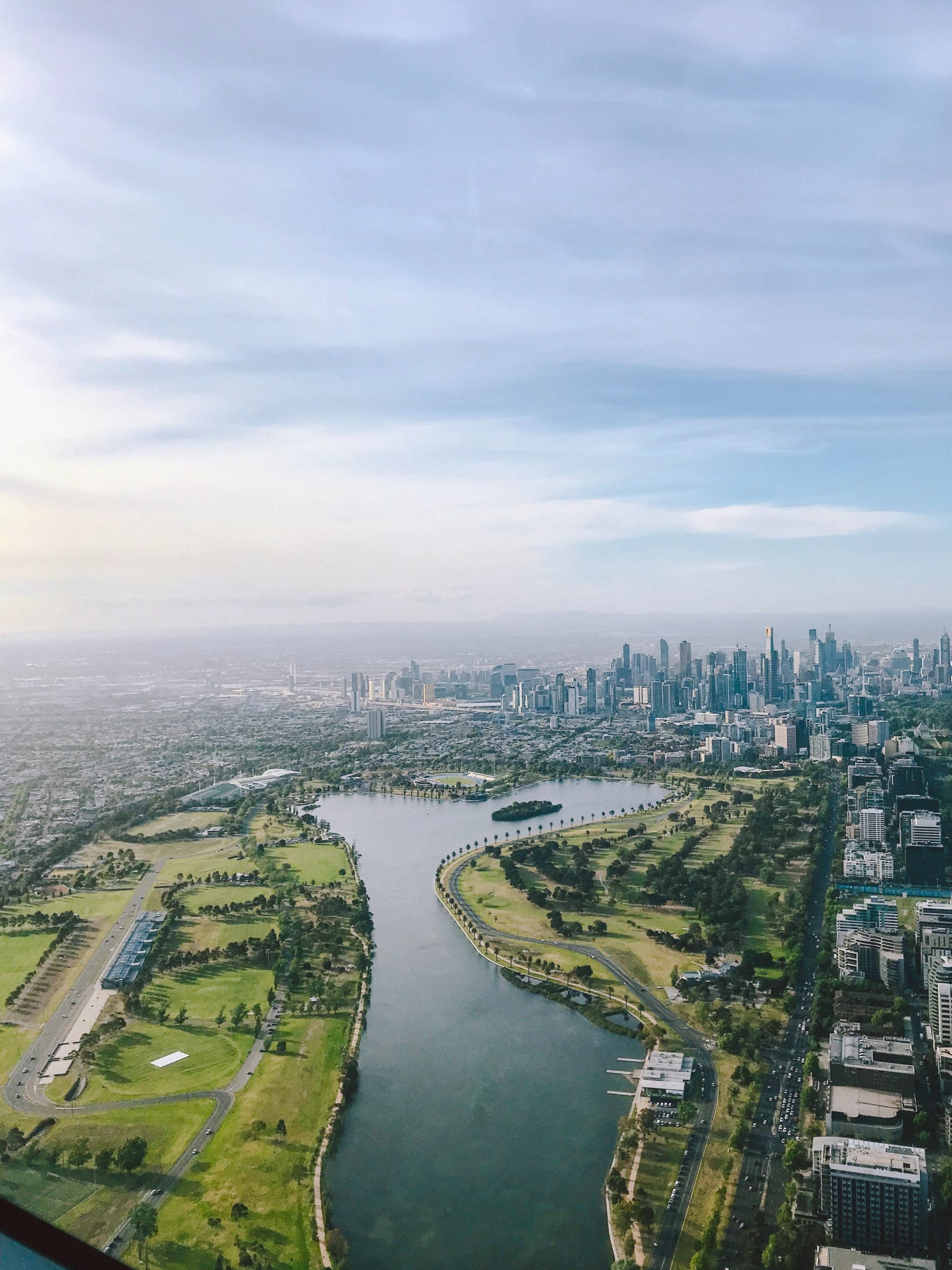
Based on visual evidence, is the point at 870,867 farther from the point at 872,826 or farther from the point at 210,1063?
the point at 210,1063

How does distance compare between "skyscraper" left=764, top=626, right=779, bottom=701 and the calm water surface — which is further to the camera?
"skyscraper" left=764, top=626, right=779, bottom=701

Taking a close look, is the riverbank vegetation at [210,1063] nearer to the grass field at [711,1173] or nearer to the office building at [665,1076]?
the grass field at [711,1173]

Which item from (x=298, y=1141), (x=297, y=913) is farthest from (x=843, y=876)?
(x=298, y=1141)

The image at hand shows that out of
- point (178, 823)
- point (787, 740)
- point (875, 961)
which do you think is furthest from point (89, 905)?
point (787, 740)

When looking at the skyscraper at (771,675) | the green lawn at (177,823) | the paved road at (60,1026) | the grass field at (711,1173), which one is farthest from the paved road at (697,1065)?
the skyscraper at (771,675)

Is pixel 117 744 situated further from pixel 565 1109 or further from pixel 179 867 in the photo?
pixel 565 1109

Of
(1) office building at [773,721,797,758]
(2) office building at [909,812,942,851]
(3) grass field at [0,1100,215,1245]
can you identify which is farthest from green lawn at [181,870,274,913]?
(1) office building at [773,721,797,758]

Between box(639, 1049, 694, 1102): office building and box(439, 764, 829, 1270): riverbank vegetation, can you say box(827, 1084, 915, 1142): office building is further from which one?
box(639, 1049, 694, 1102): office building
